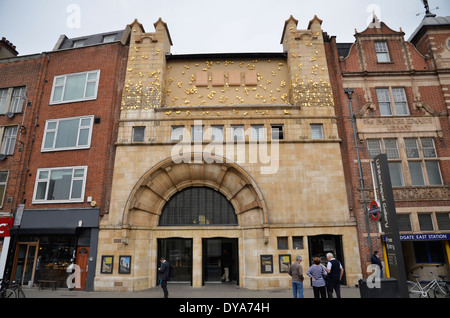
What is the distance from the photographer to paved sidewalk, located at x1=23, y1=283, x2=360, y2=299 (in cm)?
1241

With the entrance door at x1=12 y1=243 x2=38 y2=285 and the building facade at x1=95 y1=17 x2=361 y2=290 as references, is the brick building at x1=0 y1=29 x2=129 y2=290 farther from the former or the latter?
the building facade at x1=95 y1=17 x2=361 y2=290

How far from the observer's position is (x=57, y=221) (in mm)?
15297

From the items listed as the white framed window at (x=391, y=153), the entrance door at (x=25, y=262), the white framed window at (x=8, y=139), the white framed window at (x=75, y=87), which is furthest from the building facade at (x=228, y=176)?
the white framed window at (x=8, y=139)

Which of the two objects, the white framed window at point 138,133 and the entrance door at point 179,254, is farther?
the white framed window at point 138,133

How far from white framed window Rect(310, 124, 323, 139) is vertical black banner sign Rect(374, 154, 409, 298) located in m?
6.21

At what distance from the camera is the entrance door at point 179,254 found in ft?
51.0

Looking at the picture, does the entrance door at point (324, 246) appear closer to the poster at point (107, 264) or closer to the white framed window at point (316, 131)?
the white framed window at point (316, 131)

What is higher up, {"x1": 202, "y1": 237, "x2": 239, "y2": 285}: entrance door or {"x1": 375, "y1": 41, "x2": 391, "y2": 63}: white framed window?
{"x1": 375, "y1": 41, "x2": 391, "y2": 63}: white framed window

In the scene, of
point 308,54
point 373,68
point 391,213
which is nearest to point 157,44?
point 308,54

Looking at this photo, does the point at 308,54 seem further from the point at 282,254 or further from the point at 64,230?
the point at 64,230

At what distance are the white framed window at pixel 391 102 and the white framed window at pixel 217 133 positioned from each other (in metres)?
9.90

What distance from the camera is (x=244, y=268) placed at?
14.8 m

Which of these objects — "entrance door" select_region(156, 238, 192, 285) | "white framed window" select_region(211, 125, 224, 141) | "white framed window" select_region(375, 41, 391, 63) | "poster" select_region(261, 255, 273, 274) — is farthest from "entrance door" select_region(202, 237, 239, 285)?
"white framed window" select_region(375, 41, 391, 63)

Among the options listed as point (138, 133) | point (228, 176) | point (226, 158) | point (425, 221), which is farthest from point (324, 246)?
point (138, 133)
